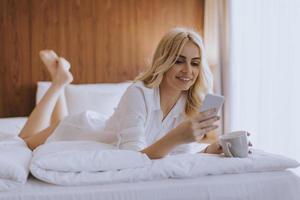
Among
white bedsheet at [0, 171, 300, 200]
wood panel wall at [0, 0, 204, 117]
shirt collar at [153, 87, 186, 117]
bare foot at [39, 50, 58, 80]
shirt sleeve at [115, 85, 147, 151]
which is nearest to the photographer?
white bedsheet at [0, 171, 300, 200]

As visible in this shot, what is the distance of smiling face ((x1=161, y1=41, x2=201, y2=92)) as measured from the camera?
1691 mm

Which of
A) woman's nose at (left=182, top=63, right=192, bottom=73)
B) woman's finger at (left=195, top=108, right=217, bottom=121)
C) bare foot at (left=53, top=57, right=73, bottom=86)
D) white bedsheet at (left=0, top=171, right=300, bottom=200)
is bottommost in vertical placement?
white bedsheet at (left=0, top=171, right=300, bottom=200)

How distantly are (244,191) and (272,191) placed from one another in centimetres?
9

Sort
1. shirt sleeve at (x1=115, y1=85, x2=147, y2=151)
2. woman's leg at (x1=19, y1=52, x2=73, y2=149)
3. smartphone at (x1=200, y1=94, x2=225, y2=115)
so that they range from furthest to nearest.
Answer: woman's leg at (x1=19, y1=52, x2=73, y2=149), shirt sleeve at (x1=115, y1=85, x2=147, y2=151), smartphone at (x1=200, y1=94, x2=225, y2=115)

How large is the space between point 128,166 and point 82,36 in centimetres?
251

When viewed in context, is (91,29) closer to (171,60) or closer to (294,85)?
(294,85)

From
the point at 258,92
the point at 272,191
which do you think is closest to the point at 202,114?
the point at 272,191

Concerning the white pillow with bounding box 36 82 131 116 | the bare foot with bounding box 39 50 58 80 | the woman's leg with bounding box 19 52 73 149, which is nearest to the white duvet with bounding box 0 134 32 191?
the woman's leg with bounding box 19 52 73 149

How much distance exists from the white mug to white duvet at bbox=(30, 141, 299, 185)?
4 centimetres

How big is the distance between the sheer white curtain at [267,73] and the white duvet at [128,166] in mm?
1341

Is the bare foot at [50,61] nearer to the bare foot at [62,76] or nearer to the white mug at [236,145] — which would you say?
the bare foot at [62,76]

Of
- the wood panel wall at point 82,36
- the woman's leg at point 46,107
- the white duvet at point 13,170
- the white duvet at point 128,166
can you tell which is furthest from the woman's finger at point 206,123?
the wood panel wall at point 82,36

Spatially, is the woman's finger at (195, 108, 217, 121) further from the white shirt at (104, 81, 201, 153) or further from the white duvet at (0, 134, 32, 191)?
the white duvet at (0, 134, 32, 191)

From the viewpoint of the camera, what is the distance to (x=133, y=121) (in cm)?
164
